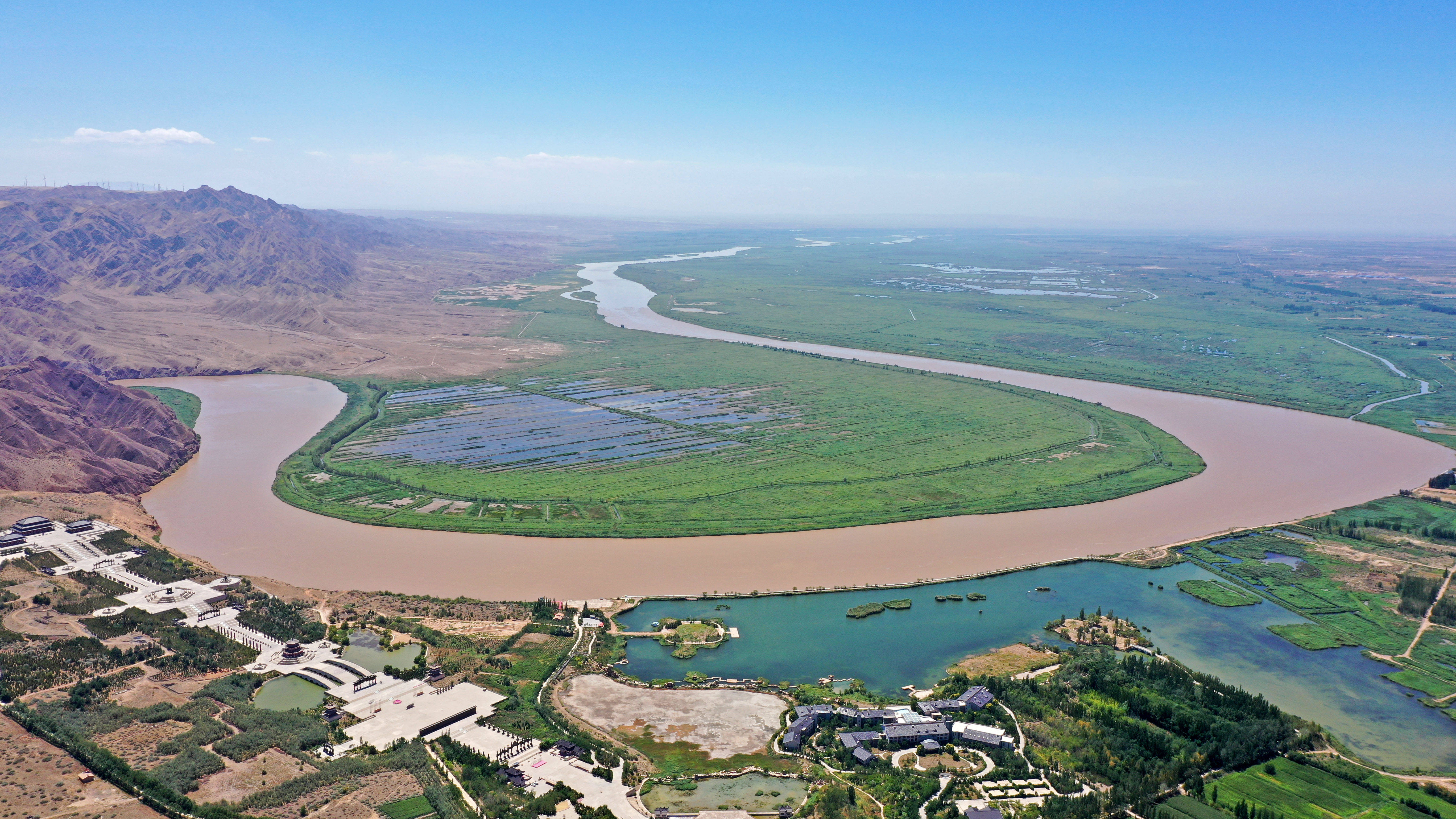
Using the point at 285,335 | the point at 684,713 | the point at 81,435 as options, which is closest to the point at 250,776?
the point at 684,713

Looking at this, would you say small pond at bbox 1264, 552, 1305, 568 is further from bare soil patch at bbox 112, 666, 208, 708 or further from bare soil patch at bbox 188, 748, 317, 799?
bare soil patch at bbox 112, 666, 208, 708

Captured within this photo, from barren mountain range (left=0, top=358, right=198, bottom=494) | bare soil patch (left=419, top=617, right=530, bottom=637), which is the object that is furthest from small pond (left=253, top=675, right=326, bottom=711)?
barren mountain range (left=0, top=358, right=198, bottom=494)

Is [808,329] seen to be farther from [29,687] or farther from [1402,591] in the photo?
[29,687]

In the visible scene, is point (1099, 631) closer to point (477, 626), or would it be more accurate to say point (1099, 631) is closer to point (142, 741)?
point (477, 626)

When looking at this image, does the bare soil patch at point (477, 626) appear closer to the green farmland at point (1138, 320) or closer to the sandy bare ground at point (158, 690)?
the sandy bare ground at point (158, 690)

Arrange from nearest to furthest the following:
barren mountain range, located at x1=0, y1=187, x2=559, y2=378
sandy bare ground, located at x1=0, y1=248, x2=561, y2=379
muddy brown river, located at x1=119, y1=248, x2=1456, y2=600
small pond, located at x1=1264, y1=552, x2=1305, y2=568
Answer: muddy brown river, located at x1=119, y1=248, x2=1456, y2=600, small pond, located at x1=1264, y1=552, x2=1305, y2=568, sandy bare ground, located at x1=0, y1=248, x2=561, y2=379, barren mountain range, located at x1=0, y1=187, x2=559, y2=378
